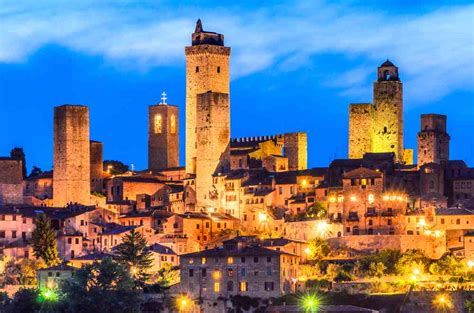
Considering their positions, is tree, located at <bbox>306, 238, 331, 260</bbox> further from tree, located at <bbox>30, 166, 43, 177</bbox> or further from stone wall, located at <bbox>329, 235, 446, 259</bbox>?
tree, located at <bbox>30, 166, 43, 177</bbox>

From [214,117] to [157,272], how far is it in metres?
17.2

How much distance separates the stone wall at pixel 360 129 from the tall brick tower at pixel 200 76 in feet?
26.9

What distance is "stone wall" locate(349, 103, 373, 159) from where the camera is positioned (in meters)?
119

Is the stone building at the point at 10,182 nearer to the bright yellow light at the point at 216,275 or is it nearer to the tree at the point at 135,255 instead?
the tree at the point at 135,255

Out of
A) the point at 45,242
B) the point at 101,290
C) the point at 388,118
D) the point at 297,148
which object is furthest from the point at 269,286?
the point at 388,118

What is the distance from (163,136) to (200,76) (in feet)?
33.9

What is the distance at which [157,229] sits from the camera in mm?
108750

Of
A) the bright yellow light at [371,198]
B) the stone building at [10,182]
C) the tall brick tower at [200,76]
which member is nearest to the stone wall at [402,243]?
the bright yellow light at [371,198]

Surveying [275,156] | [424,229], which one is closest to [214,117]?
[275,156]

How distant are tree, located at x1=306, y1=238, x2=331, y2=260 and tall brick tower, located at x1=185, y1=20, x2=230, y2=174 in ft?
65.1

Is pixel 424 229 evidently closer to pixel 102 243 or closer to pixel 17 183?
pixel 102 243

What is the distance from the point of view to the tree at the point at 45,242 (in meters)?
105

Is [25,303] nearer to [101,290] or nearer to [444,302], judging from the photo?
[101,290]

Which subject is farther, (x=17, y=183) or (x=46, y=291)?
(x=17, y=183)
